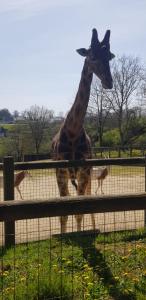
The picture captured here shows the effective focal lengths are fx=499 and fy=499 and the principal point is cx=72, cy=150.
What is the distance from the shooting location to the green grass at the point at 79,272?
500cm

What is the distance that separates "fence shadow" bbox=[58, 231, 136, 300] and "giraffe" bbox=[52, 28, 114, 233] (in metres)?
0.74

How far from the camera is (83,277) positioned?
5.49 m

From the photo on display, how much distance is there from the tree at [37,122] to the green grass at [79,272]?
35.6 m

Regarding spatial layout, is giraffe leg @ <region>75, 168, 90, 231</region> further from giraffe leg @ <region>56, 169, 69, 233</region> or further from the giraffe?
giraffe leg @ <region>56, 169, 69, 233</region>

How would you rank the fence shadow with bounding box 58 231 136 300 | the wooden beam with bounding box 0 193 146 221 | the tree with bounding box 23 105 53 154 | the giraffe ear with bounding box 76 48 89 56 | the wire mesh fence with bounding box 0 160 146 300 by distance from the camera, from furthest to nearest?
1. the tree with bounding box 23 105 53 154
2. the giraffe ear with bounding box 76 48 89 56
3. the fence shadow with bounding box 58 231 136 300
4. the wire mesh fence with bounding box 0 160 146 300
5. the wooden beam with bounding box 0 193 146 221

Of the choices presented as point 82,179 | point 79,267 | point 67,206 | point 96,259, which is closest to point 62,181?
point 82,179

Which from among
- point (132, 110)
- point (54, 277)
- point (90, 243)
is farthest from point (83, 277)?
point (132, 110)

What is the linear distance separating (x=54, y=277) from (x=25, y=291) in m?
0.39

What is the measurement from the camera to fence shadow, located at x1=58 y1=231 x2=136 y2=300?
17.0ft

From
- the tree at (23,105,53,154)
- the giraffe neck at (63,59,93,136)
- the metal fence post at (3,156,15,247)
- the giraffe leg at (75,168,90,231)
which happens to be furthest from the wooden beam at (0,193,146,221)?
the tree at (23,105,53,154)

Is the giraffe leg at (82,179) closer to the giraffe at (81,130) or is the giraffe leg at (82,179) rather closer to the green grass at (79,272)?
the giraffe at (81,130)

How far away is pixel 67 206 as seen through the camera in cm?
391

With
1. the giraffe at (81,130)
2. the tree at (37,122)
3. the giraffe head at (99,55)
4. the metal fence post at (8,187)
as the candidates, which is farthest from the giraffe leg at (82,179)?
the tree at (37,122)

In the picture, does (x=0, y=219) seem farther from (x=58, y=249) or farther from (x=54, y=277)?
(x=58, y=249)
